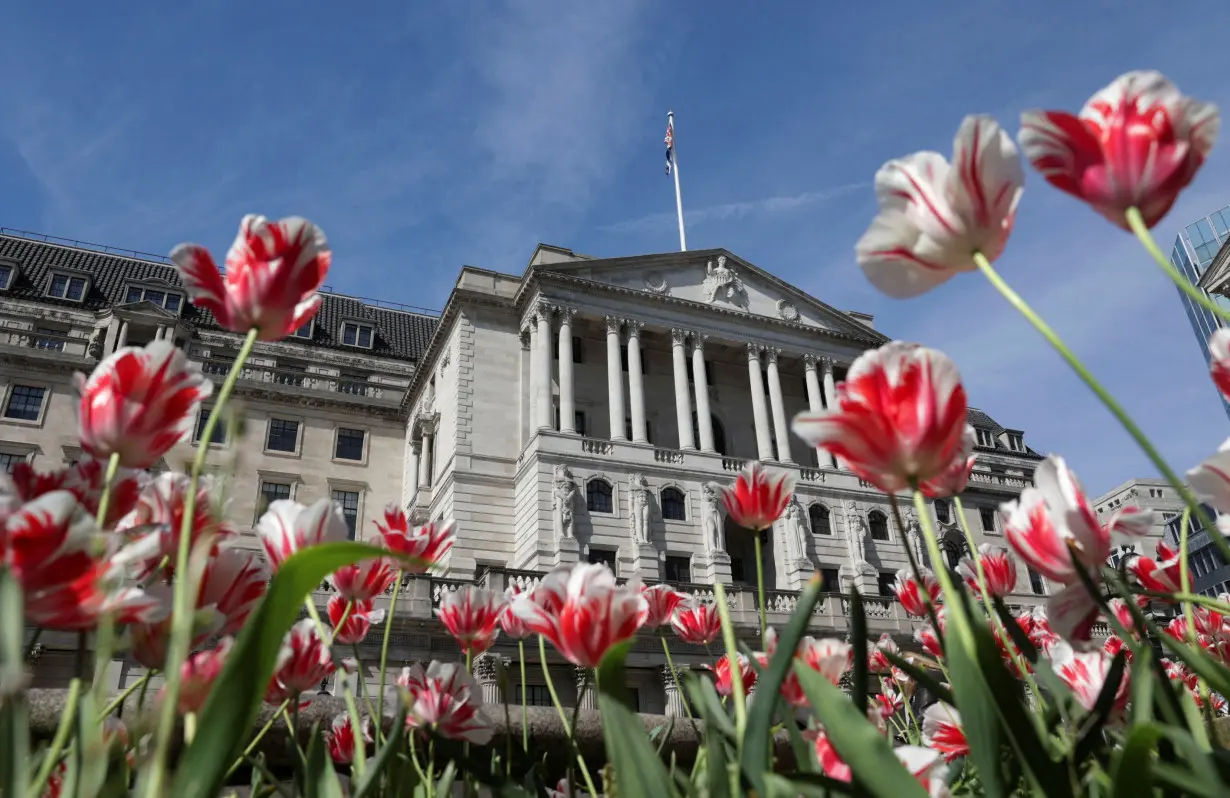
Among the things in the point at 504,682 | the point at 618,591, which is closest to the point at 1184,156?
the point at 618,591

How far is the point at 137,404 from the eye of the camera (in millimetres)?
1748

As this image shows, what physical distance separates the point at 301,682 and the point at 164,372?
113cm

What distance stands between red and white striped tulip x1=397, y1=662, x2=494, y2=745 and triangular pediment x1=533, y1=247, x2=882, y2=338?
1219 inches

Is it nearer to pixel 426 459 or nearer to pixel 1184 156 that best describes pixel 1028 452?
pixel 426 459

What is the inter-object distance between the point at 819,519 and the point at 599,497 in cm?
939

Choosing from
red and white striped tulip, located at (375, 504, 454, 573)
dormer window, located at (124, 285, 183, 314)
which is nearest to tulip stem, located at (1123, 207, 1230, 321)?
red and white striped tulip, located at (375, 504, 454, 573)

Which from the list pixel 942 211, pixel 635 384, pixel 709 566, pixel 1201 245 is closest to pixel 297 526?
pixel 942 211

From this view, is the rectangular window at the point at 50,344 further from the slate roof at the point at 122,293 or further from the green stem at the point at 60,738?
the green stem at the point at 60,738

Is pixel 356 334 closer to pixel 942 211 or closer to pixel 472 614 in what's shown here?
pixel 472 614

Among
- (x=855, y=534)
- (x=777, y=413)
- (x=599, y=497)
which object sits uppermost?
(x=777, y=413)

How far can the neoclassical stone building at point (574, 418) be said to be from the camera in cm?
2908

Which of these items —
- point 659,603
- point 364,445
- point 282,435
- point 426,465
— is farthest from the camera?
point 364,445

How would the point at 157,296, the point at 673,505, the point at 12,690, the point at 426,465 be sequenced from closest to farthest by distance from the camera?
the point at 12,690 → the point at 673,505 → the point at 426,465 → the point at 157,296

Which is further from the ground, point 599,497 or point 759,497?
point 599,497
